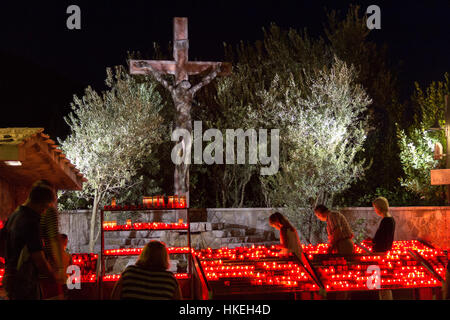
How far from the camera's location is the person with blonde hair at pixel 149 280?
462cm

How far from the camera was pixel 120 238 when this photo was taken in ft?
48.2

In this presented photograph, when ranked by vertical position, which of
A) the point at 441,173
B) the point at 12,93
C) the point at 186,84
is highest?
the point at 12,93

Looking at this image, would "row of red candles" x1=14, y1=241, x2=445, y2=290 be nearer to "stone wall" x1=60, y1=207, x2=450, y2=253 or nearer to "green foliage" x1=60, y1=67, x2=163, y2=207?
"stone wall" x1=60, y1=207, x2=450, y2=253

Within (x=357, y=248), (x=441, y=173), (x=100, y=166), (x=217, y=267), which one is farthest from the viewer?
(x=100, y=166)

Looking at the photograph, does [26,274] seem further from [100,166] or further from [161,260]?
[100,166]

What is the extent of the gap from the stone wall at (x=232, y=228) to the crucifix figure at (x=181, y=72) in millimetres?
1353

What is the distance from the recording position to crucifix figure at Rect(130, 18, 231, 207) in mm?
15109

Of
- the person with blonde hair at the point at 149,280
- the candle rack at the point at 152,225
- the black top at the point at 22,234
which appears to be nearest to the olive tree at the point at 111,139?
the candle rack at the point at 152,225

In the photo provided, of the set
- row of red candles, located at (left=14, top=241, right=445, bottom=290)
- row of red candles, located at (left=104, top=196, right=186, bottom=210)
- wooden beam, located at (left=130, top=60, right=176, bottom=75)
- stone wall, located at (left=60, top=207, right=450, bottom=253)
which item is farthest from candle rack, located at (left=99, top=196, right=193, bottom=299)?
wooden beam, located at (left=130, top=60, right=176, bottom=75)

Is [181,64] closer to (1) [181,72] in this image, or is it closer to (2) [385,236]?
(1) [181,72]

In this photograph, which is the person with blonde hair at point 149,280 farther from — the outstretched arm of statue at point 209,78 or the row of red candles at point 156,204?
the outstretched arm of statue at point 209,78
